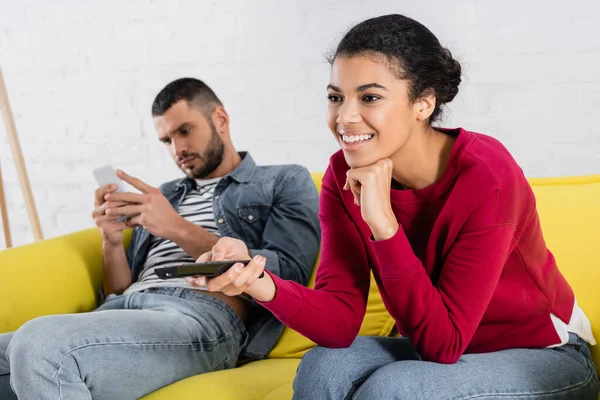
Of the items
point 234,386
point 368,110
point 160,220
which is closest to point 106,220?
point 160,220

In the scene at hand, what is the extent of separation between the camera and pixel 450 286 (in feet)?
4.34

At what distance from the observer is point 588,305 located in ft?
5.49

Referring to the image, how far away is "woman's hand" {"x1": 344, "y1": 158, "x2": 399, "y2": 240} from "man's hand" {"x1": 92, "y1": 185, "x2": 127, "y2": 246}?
2.93 feet

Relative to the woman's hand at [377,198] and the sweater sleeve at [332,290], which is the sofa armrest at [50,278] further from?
the woman's hand at [377,198]

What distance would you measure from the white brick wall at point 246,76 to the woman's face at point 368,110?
964mm

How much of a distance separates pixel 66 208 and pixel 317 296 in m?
1.97

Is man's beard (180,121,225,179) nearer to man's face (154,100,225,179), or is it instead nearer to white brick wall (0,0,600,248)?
man's face (154,100,225,179)

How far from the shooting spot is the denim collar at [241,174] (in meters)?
2.17

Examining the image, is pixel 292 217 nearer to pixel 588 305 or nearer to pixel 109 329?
pixel 109 329

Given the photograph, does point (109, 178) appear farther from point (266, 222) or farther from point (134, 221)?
point (266, 222)

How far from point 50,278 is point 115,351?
0.46 m

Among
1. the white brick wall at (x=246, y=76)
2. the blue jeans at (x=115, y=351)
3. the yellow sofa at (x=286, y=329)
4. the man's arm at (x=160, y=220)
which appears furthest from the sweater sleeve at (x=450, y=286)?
the white brick wall at (x=246, y=76)

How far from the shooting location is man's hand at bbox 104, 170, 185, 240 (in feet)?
6.42

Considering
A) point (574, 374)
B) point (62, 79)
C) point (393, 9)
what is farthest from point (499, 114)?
point (62, 79)
